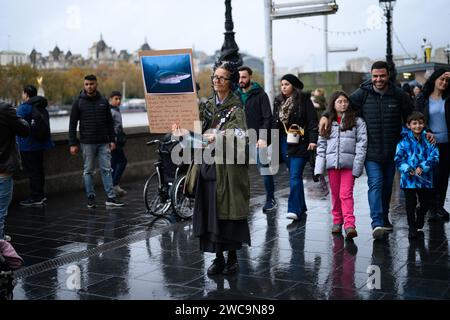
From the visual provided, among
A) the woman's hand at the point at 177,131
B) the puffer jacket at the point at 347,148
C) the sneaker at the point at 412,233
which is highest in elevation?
the woman's hand at the point at 177,131

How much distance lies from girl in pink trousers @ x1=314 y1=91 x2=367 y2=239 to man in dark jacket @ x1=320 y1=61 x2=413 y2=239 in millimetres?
105

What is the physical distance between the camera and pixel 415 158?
6.50 metres

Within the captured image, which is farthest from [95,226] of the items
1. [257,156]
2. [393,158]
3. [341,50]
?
[341,50]

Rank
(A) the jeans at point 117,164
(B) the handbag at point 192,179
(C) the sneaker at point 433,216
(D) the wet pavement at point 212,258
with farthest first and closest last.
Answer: (A) the jeans at point 117,164 → (C) the sneaker at point 433,216 → (B) the handbag at point 192,179 → (D) the wet pavement at point 212,258

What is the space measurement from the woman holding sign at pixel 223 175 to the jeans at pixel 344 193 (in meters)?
1.87

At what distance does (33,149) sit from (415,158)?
232 inches

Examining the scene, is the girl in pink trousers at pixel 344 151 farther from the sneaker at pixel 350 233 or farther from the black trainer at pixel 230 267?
the black trainer at pixel 230 267

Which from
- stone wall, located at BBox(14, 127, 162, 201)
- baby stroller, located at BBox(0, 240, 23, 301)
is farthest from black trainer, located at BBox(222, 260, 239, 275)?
stone wall, located at BBox(14, 127, 162, 201)

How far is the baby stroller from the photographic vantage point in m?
4.39

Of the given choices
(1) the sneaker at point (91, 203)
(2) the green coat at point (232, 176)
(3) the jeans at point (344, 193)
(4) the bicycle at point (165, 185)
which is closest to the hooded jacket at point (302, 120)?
(3) the jeans at point (344, 193)

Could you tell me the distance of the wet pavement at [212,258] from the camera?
4.91 metres

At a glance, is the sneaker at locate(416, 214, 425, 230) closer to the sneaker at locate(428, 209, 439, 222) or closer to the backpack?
the sneaker at locate(428, 209, 439, 222)

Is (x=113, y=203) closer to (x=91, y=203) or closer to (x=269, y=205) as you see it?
(x=91, y=203)
